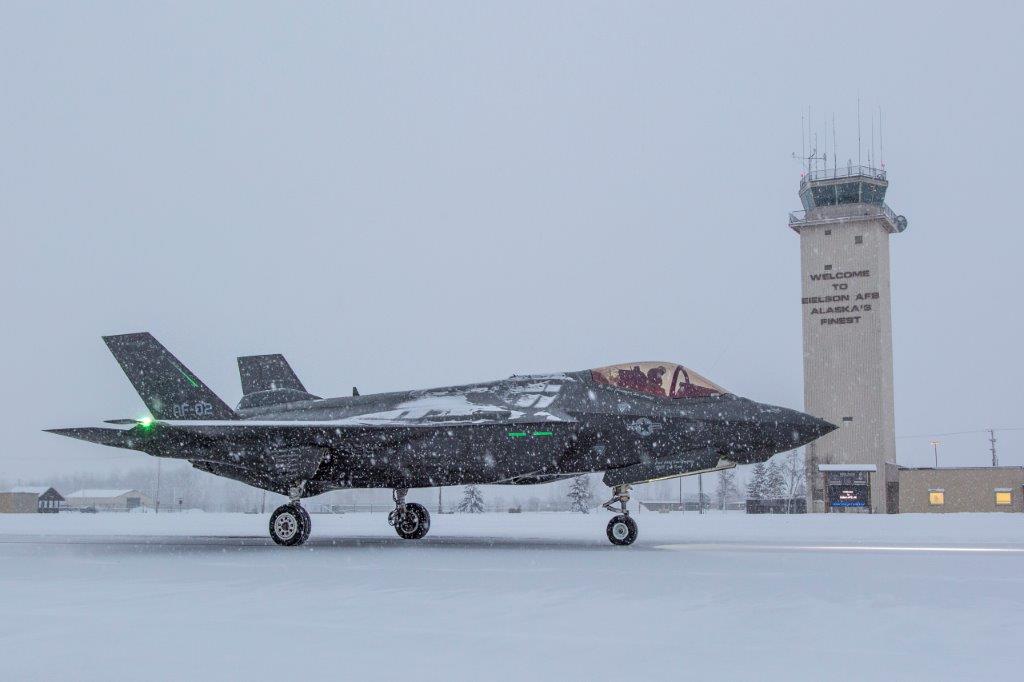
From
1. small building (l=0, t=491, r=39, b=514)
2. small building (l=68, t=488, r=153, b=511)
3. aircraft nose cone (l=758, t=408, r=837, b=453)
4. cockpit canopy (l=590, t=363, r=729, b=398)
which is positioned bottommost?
small building (l=68, t=488, r=153, b=511)

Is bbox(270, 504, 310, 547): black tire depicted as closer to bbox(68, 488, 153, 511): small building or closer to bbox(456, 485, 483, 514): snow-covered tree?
bbox(456, 485, 483, 514): snow-covered tree

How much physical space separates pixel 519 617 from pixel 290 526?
9.76 metres

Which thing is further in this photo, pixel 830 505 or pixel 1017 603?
pixel 830 505

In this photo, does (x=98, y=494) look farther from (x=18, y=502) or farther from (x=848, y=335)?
(x=848, y=335)

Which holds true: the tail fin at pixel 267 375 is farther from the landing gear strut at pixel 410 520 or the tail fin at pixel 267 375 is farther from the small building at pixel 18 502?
the small building at pixel 18 502

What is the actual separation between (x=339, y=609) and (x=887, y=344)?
6460cm

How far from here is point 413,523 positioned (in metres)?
18.0

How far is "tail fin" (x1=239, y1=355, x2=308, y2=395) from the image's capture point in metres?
20.3

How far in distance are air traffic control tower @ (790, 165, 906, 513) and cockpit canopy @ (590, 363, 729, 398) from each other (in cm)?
5042

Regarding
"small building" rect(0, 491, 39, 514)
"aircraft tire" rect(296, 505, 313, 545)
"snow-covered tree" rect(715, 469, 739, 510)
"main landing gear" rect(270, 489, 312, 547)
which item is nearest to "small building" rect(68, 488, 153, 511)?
"small building" rect(0, 491, 39, 514)

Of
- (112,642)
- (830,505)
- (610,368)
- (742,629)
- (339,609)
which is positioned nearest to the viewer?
(112,642)

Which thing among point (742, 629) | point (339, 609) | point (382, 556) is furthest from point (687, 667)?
point (382, 556)

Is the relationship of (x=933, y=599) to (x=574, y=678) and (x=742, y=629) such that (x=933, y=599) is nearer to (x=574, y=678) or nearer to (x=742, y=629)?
(x=742, y=629)

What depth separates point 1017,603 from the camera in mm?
7602
